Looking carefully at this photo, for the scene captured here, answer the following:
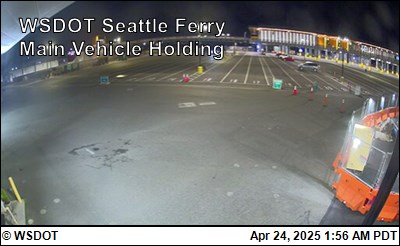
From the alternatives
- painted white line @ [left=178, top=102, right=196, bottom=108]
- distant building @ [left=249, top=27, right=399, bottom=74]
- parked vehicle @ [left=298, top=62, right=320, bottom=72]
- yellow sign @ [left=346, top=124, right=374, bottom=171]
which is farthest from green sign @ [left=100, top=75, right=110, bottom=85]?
yellow sign @ [left=346, top=124, right=374, bottom=171]

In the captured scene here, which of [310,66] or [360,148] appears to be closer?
A: [360,148]

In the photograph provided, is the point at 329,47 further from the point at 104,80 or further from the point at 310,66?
the point at 104,80

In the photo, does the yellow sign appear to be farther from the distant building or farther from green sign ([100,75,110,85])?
green sign ([100,75,110,85])

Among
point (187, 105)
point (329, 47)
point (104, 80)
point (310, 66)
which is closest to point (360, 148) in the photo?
point (310, 66)

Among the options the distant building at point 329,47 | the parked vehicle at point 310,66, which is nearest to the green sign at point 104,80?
the parked vehicle at point 310,66

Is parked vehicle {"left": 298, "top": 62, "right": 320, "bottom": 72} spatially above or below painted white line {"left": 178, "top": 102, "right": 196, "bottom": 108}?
above

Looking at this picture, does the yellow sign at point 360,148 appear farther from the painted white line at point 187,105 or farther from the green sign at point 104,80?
the green sign at point 104,80

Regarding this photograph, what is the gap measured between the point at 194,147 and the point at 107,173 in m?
1.98

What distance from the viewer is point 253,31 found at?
12.3 feet

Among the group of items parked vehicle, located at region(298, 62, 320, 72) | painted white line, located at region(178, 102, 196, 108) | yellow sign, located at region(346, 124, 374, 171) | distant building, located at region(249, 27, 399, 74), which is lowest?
painted white line, located at region(178, 102, 196, 108)

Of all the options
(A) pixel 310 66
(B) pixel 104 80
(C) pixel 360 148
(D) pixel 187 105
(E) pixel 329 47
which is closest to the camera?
(E) pixel 329 47

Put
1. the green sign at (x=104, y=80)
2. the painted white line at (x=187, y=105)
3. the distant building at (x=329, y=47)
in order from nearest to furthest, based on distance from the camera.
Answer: the distant building at (x=329, y=47), the painted white line at (x=187, y=105), the green sign at (x=104, y=80)

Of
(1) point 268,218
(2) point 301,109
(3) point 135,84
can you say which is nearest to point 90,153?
(1) point 268,218

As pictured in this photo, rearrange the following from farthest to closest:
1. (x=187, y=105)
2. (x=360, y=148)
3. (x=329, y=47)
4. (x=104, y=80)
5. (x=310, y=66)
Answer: (x=104, y=80)
(x=187, y=105)
(x=310, y=66)
(x=360, y=148)
(x=329, y=47)
